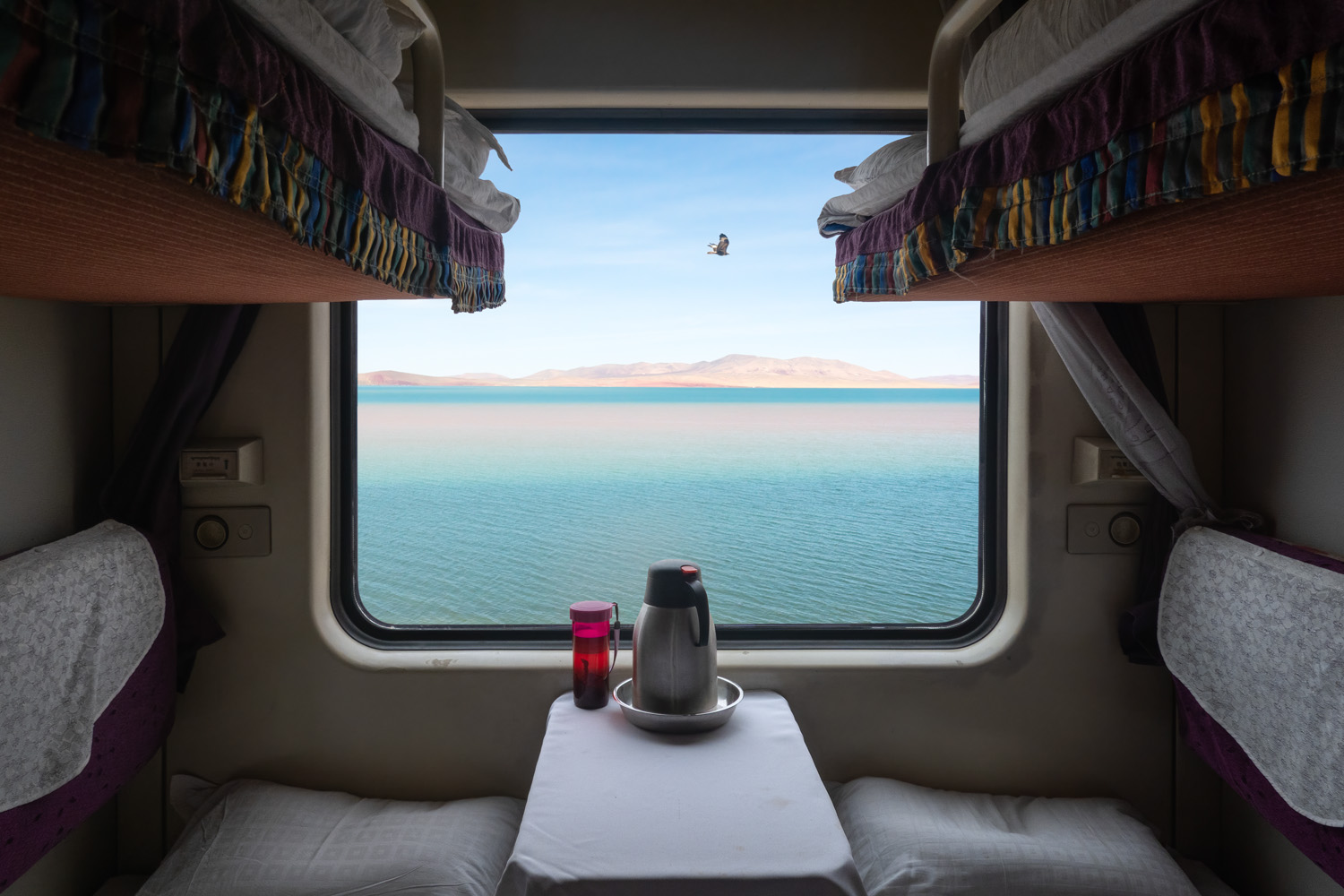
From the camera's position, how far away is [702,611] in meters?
1.56

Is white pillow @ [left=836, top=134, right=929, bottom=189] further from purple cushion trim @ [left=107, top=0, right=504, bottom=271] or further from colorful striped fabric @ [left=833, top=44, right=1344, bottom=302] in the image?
purple cushion trim @ [left=107, top=0, right=504, bottom=271]

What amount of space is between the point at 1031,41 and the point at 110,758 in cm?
217

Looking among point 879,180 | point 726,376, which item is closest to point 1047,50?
point 879,180

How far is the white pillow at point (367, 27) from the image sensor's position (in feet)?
2.85

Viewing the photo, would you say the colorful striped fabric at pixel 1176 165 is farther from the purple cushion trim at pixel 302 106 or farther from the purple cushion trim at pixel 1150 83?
the purple cushion trim at pixel 302 106

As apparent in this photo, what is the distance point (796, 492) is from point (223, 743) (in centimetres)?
338

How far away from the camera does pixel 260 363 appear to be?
185 centimetres

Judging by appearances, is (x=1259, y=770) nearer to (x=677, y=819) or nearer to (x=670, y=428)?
(x=677, y=819)

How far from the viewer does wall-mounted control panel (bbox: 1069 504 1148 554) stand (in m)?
1.92

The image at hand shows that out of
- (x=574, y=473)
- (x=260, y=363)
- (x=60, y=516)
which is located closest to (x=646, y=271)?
(x=574, y=473)

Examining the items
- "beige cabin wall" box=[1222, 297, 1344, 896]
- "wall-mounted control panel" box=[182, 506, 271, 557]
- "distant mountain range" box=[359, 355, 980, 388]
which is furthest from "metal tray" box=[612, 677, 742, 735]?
"distant mountain range" box=[359, 355, 980, 388]

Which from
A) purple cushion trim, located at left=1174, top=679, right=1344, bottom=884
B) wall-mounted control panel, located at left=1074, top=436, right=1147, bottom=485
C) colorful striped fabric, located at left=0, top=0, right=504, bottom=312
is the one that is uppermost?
colorful striped fabric, located at left=0, top=0, right=504, bottom=312

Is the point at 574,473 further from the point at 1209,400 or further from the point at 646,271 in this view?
the point at 1209,400

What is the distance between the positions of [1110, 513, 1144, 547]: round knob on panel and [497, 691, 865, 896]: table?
1.09 metres
